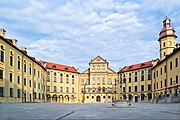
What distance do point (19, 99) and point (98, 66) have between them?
46.5 meters

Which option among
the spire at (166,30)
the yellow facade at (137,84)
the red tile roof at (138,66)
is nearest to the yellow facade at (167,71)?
the spire at (166,30)

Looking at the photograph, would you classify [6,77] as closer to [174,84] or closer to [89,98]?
[174,84]

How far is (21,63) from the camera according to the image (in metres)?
44.5

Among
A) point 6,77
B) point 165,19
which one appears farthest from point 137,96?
point 6,77

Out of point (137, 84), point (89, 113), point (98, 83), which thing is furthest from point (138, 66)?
point (89, 113)

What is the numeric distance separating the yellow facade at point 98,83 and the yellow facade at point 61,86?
12.2 ft

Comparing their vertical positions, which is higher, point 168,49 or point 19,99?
point 168,49

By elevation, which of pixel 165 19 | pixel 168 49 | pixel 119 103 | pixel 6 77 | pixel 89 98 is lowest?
pixel 89 98

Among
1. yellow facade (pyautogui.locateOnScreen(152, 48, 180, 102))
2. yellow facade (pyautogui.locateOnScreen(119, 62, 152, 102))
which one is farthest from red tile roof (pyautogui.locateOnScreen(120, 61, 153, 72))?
yellow facade (pyautogui.locateOnScreen(152, 48, 180, 102))

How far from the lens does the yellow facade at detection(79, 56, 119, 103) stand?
84.8 m

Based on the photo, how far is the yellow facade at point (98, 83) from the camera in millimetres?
84812

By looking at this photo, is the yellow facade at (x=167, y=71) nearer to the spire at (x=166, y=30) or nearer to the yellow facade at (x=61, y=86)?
the spire at (x=166, y=30)

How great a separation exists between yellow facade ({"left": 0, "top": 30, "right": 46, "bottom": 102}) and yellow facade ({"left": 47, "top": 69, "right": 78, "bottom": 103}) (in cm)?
1857

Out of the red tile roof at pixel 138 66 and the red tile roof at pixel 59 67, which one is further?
the red tile roof at pixel 59 67
